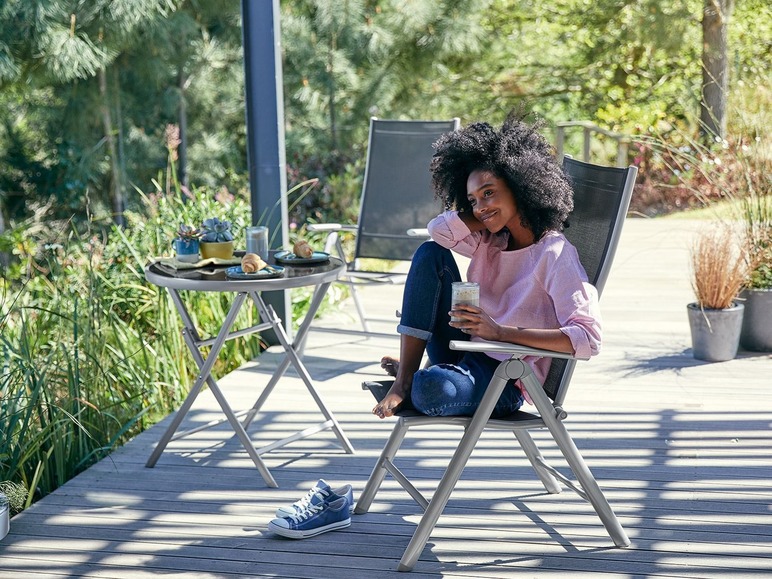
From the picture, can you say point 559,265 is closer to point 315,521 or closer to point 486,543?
point 486,543

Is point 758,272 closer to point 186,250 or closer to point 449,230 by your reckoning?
point 449,230

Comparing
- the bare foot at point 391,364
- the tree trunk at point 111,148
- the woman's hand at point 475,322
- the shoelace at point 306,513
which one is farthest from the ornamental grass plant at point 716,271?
the tree trunk at point 111,148

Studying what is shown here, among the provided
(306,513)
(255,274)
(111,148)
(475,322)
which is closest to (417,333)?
(475,322)

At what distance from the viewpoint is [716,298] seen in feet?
14.6

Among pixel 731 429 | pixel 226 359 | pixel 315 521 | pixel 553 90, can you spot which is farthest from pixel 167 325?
pixel 553 90

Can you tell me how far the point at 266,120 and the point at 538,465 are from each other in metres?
2.42

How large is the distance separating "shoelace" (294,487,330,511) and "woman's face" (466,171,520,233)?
0.92 meters

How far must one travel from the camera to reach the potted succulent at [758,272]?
182 inches

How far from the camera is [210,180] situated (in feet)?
34.9

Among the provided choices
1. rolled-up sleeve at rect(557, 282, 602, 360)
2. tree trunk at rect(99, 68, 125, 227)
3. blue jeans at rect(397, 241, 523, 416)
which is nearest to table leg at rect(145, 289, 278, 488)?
blue jeans at rect(397, 241, 523, 416)

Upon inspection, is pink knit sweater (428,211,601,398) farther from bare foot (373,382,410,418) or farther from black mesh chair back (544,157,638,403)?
bare foot (373,382,410,418)

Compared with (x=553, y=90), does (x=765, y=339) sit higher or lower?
lower

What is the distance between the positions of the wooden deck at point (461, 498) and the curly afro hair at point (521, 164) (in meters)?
0.89

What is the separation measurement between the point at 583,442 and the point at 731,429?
57 cm
